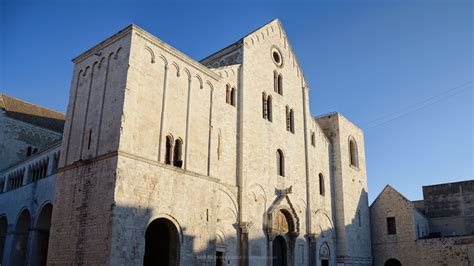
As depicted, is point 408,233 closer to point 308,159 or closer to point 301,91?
point 308,159

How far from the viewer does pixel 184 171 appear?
57.3 ft

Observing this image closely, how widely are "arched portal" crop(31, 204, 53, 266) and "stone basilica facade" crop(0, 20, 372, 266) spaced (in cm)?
6

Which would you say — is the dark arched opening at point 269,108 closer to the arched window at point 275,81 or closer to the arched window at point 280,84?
the arched window at point 275,81

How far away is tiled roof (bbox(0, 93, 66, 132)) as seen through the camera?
32.6 meters

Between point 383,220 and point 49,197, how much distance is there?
2320 centimetres

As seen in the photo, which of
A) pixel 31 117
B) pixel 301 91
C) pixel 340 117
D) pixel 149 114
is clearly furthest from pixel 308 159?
pixel 31 117

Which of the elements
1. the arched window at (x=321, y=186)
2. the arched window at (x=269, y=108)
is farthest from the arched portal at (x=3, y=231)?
the arched window at (x=321, y=186)

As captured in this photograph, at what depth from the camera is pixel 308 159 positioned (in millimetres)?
26719

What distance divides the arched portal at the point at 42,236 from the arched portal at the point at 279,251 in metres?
12.2

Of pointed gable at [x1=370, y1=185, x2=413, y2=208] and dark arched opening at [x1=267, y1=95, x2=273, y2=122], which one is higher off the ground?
dark arched opening at [x1=267, y1=95, x2=273, y2=122]

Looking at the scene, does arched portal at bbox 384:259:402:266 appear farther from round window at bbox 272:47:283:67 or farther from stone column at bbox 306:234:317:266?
round window at bbox 272:47:283:67

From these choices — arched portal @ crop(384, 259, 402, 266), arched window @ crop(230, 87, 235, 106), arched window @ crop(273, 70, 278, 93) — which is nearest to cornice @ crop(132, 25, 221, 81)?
arched window @ crop(230, 87, 235, 106)

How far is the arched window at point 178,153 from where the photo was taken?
57.7 ft

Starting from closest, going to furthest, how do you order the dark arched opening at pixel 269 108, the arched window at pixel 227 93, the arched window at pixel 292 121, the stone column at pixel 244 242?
the stone column at pixel 244 242, the arched window at pixel 227 93, the dark arched opening at pixel 269 108, the arched window at pixel 292 121
